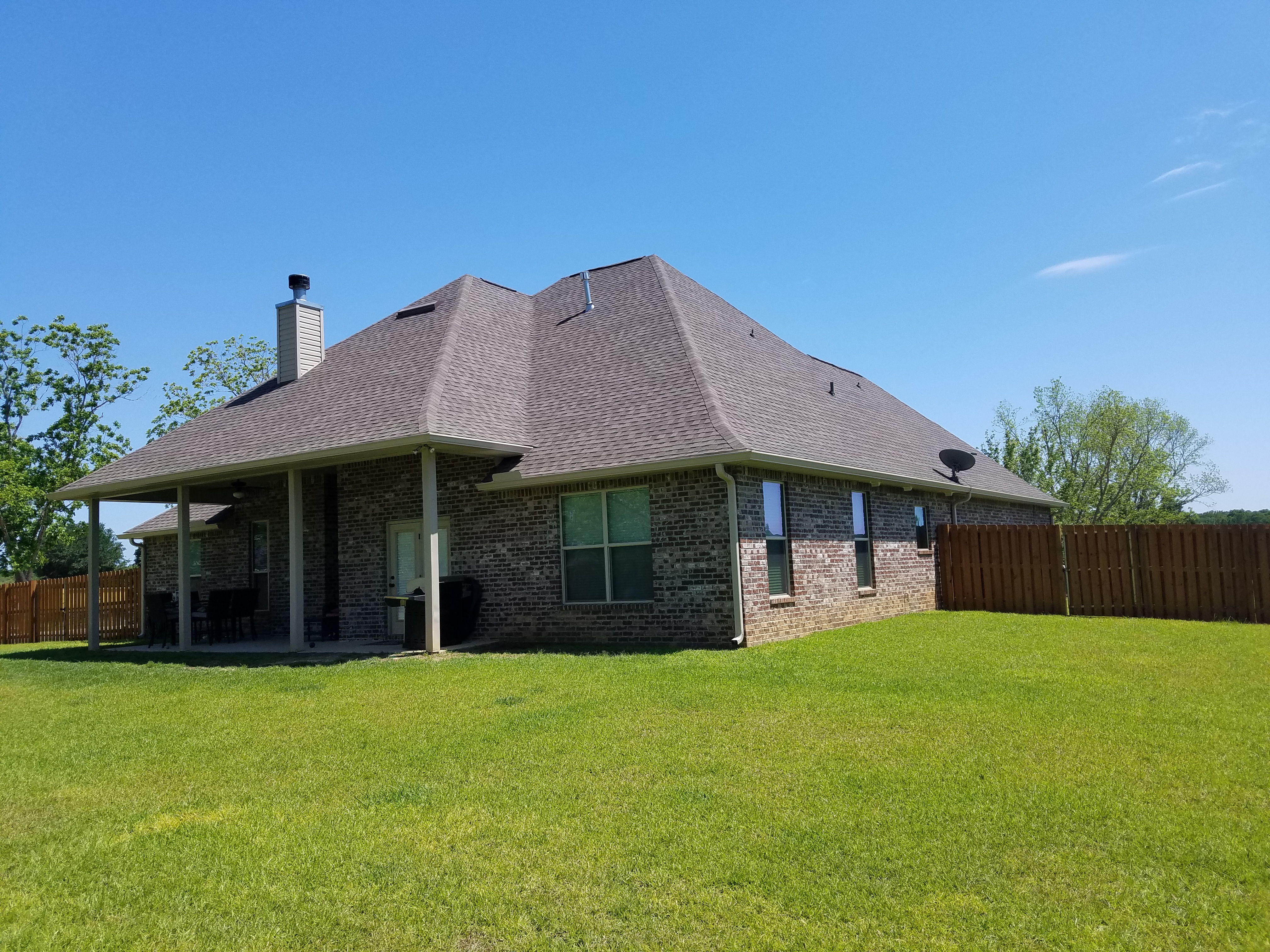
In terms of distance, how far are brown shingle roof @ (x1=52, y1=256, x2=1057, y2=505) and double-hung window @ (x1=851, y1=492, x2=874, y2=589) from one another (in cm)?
70

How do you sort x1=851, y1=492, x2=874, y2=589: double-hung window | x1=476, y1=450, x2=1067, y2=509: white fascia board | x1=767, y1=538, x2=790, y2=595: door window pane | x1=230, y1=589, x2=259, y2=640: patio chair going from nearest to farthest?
x1=476, y1=450, x2=1067, y2=509: white fascia board < x1=767, y1=538, x2=790, y2=595: door window pane < x1=851, y1=492, x2=874, y2=589: double-hung window < x1=230, y1=589, x2=259, y2=640: patio chair

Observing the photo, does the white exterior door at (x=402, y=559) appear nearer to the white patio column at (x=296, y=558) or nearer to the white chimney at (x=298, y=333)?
the white patio column at (x=296, y=558)

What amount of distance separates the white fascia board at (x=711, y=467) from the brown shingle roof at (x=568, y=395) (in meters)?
0.07

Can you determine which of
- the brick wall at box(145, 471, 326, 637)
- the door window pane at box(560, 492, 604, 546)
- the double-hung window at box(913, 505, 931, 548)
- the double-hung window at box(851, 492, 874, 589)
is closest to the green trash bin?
the door window pane at box(560, 492, 604, 546)

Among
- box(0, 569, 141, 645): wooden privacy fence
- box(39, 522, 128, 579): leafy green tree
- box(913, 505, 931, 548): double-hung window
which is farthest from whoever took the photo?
box(39, 522, 128, 579): leafy green tree

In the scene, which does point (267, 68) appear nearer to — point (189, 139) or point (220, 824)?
point (189, 139)

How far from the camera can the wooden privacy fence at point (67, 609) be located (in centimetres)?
2156

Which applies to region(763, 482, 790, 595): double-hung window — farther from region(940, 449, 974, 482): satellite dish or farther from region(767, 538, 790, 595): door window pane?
region(940, 449, 974, 482): satellite dish

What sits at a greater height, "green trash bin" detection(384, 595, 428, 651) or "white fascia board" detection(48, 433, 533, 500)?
"white fascia board" detection(48, 433, 533, 500)

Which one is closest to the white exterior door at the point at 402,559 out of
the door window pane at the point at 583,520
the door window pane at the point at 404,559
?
the door window pane at the point at 404,559

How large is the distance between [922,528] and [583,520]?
28.0 feet

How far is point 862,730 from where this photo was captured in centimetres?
695

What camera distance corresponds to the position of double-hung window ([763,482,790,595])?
13234mm

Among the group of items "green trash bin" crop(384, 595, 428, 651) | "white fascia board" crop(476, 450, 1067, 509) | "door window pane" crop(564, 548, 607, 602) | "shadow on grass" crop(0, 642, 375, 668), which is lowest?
"shadow on grass" crop(0, 642, 375, 668)
